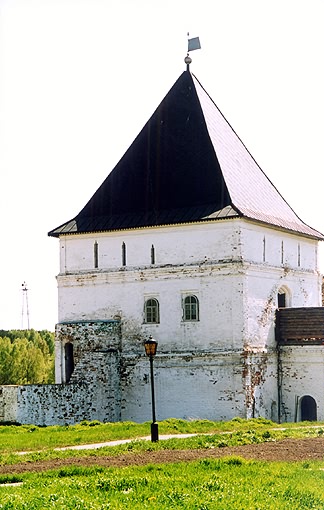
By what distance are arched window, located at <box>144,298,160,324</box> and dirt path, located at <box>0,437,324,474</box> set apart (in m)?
12.4

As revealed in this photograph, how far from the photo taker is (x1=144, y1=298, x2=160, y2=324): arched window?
28.8 metres

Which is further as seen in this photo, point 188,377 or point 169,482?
point 188,377

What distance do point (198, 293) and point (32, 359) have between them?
96.9ft

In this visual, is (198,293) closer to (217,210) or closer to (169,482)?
(217,210)

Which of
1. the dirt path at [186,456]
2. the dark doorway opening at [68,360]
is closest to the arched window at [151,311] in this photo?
the dark doorway opening at [68,360]

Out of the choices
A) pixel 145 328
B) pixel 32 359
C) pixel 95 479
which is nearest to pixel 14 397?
pixel 145 328

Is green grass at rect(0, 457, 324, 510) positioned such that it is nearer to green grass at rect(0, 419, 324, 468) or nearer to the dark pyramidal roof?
green grass at rect(0, 419, 324, 468)

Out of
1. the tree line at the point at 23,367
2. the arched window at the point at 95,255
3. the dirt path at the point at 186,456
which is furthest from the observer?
the tree line at the point at 23,367

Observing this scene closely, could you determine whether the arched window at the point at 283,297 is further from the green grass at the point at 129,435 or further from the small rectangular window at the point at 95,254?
the green grass at the point at 129,435

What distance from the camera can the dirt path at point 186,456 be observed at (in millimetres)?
14102

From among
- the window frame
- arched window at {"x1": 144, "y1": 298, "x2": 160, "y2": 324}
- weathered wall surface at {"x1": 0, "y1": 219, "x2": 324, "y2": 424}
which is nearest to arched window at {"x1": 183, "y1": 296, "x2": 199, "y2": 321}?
the window frame

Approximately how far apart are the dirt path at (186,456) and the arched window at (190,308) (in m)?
11.4

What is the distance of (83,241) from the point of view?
30.2m

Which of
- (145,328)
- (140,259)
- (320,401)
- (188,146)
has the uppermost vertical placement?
(188,146)
